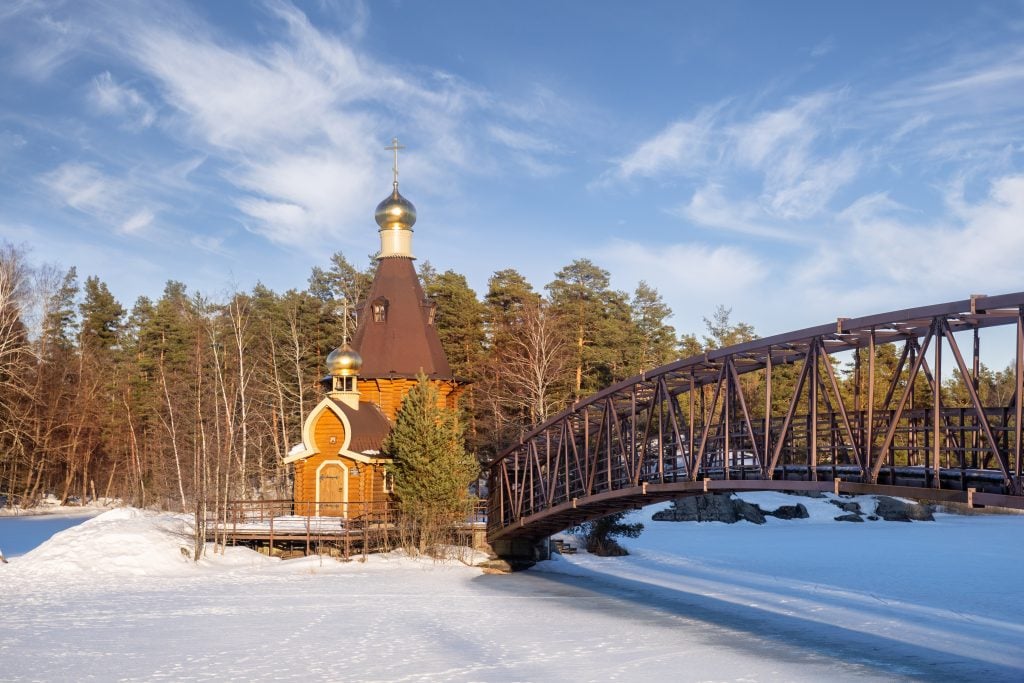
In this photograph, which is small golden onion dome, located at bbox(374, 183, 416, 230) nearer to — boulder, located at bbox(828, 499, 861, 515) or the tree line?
the tree line

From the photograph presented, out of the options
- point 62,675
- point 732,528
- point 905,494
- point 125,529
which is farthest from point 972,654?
point 732,528

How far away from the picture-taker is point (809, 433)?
19.7 meters

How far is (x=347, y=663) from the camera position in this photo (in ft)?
55.8

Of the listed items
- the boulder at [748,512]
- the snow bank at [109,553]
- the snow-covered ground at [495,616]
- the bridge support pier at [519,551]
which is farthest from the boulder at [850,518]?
the snow bank at [109,553]

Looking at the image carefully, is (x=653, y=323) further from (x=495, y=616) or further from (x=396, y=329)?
(x=495, y=616)

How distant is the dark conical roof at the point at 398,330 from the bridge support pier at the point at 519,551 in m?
8.25

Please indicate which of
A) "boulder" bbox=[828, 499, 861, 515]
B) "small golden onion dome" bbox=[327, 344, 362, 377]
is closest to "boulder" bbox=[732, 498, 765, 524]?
"boulder" bbox=[828, 499, 861, 515]

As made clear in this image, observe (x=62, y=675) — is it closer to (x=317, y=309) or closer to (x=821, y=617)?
(x=821, y=617)

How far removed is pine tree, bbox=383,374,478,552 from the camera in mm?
32156

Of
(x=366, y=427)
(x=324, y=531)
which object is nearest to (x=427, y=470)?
(x=324, y=531)

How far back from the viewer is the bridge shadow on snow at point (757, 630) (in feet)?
57.6

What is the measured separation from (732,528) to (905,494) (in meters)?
36.3

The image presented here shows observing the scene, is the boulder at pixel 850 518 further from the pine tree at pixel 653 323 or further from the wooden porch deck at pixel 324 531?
the wooden porch deck at pixel 324 531

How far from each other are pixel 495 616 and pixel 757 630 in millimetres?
5863
